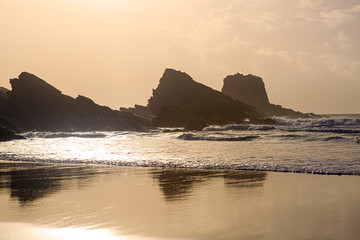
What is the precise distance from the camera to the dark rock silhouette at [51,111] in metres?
77.4

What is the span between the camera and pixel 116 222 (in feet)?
35.1

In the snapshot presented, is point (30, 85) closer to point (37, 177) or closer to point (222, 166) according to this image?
point (37, 177)

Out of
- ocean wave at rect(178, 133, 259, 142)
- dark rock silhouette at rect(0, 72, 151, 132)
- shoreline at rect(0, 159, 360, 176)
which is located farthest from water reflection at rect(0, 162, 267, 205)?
dark rock silhouette at rect(0, 72, 151, 132)

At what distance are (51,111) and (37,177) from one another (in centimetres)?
6586

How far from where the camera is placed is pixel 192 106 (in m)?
145

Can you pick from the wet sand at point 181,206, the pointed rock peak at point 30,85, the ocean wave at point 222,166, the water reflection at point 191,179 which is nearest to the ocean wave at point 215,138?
the ocean wave at point 222,166

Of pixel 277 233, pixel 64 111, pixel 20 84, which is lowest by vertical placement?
pixel 277 233

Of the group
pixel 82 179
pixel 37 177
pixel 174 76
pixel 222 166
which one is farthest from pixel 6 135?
pixel 174 76

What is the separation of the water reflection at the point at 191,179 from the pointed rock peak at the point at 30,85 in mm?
70193

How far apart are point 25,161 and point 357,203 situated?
70.9ft

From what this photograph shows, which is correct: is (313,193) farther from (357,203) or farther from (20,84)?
(20,84)

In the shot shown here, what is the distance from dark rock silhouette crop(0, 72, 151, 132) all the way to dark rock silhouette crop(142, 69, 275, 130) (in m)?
19.5

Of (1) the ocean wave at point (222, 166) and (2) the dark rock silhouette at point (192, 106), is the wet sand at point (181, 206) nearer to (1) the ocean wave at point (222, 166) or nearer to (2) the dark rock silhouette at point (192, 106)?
(1) the ocean wave at point (222, 166)

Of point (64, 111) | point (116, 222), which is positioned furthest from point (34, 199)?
point (64, 111)
